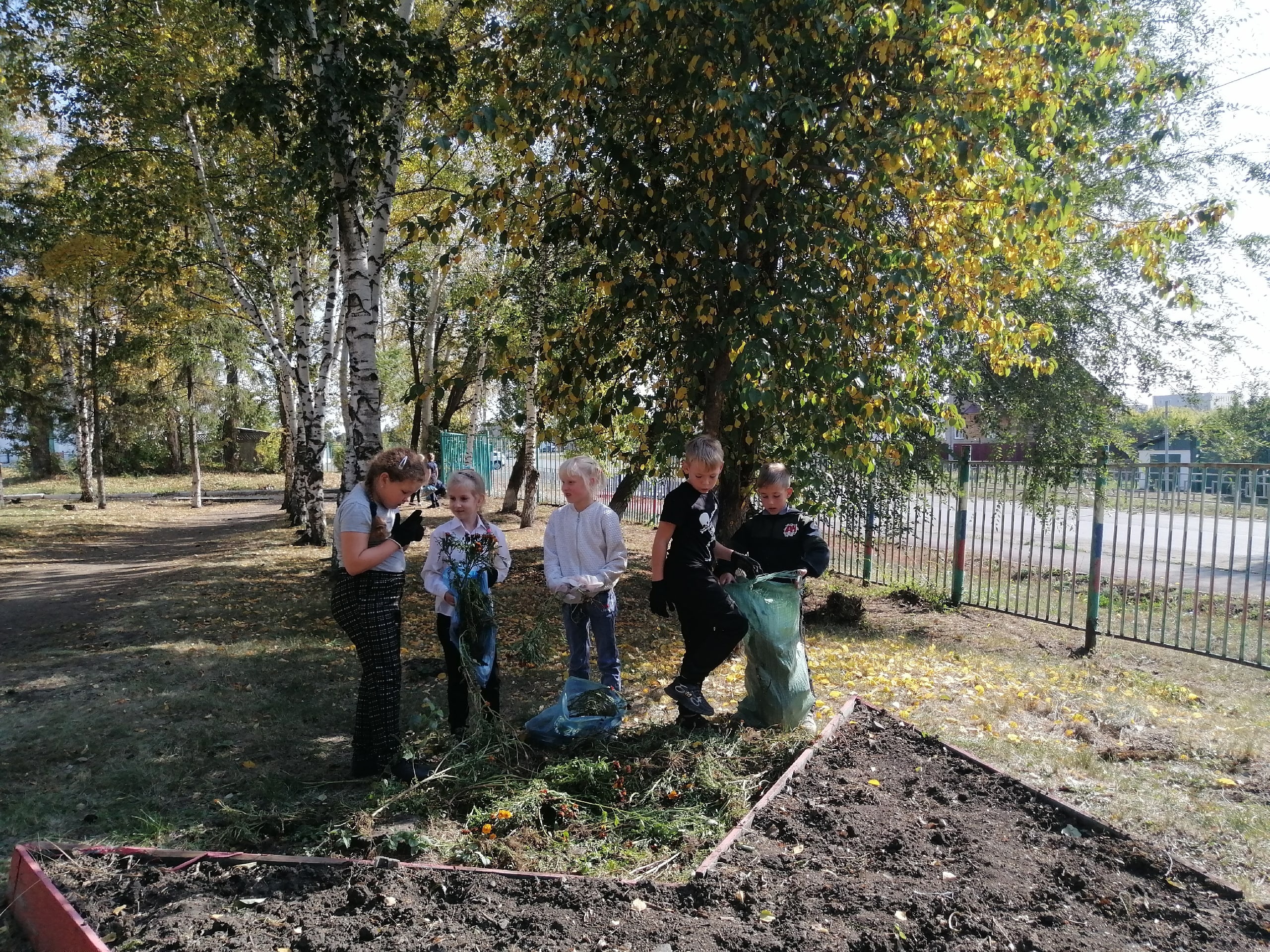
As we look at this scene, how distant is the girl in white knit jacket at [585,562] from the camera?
4469mm

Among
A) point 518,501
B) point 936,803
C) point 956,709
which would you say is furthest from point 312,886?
point 518,501

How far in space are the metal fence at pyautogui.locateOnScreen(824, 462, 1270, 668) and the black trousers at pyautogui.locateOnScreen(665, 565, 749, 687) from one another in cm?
448

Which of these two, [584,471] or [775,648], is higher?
[584,471]

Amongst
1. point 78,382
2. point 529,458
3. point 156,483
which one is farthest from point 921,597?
point 156,483

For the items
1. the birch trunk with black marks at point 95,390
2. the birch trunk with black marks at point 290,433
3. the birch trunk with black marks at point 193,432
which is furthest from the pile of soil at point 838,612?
the birch trunk with black marks at point 193,432

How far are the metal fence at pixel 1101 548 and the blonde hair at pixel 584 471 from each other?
0.27 metres

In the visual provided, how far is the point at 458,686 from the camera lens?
4.42 m

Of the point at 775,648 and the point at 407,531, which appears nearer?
the point at 407,531

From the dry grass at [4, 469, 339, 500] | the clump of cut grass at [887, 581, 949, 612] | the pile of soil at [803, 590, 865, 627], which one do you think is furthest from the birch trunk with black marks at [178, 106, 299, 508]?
the dry grass at [4, 469, 339, 500]

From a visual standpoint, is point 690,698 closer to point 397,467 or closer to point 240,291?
point 397,467

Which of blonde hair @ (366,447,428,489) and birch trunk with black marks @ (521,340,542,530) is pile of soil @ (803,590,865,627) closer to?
blonde hair @ (366,447,428,489)

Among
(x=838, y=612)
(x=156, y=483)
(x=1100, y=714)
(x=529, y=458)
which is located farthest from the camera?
(x=156, y=483)

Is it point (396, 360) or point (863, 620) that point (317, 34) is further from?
point (396, 360)

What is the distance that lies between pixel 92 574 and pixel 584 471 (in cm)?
1049
